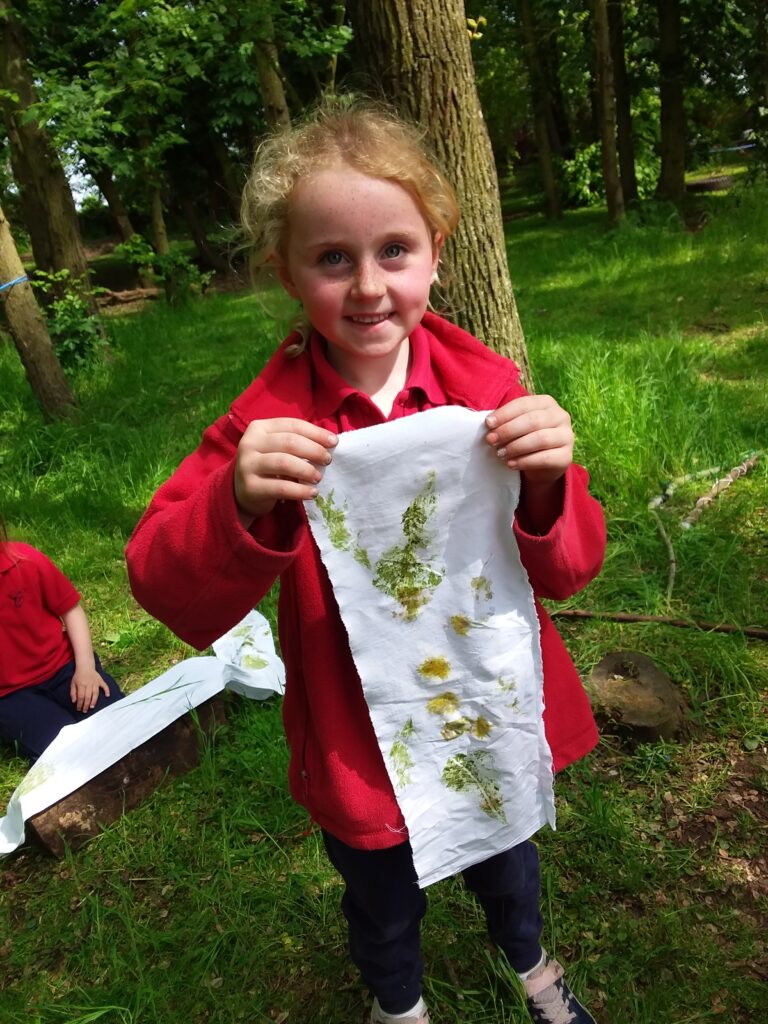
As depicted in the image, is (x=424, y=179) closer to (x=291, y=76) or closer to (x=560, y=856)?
(x=560, y=856)

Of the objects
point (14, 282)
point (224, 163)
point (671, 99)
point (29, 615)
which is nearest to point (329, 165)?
point (29, 615)

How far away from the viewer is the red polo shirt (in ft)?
8.80

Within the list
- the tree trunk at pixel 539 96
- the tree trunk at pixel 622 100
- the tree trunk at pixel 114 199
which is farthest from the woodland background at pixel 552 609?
the tree trunk at pixel 114 199

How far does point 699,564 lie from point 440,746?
6.31 ft

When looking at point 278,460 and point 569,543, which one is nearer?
point 278,460

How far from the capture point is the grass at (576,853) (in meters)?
1.72

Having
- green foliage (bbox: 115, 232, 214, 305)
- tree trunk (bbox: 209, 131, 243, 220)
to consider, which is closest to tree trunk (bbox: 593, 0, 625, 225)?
green foliage (bbox: 115, 232, 214, 305)

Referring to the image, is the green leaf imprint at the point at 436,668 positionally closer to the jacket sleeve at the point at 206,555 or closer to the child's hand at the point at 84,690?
the jacket sleeve at the point at 206,555

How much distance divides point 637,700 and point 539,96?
12555 millimetres

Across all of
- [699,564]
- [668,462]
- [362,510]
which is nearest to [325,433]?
[362,510]

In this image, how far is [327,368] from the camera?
1.19 meters

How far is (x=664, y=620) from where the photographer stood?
2537 mm

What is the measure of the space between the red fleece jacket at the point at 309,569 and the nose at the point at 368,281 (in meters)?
0.17

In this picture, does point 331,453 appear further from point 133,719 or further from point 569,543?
point 133,719
